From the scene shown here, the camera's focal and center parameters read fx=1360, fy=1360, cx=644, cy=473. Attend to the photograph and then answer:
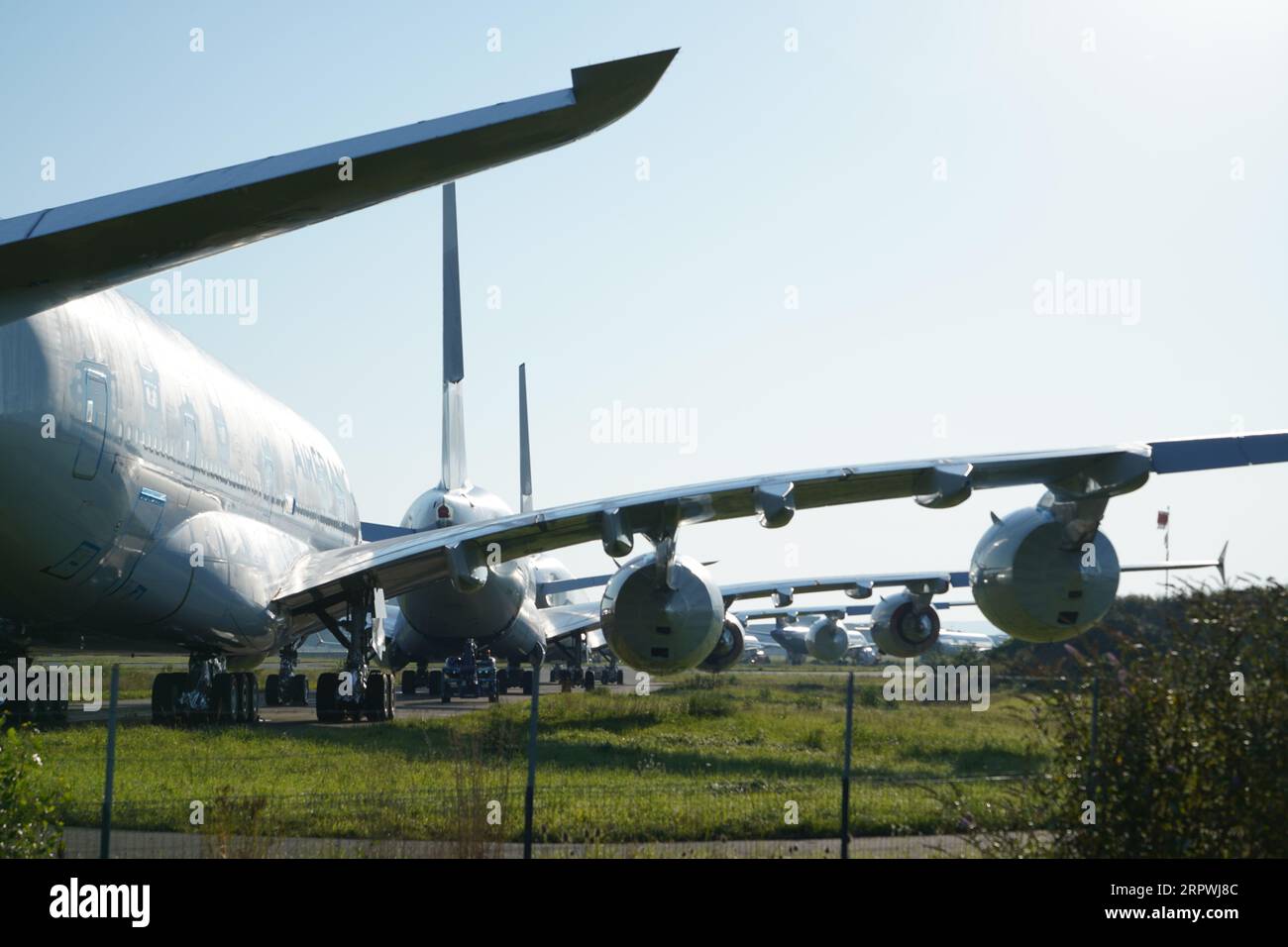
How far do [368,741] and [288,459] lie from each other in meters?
5.50

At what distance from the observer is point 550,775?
15508 mm

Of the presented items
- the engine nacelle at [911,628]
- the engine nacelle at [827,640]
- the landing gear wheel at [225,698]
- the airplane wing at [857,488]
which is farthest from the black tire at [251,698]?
the engine nacelle at [827,640]

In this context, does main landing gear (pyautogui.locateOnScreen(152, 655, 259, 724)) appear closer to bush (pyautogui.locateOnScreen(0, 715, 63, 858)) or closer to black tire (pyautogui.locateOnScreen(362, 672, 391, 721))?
black tire (pyautogui.locateOnScreen(362, 672, 391, 721))

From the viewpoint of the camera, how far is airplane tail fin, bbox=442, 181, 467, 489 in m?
28.0

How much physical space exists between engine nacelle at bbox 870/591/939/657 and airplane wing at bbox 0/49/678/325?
22108 mm

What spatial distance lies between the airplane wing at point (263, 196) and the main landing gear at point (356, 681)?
14.2 m

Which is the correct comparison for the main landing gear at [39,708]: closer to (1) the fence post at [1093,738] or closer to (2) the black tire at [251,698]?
(2) the black tire at [251,698]

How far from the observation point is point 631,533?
13633 millimetres

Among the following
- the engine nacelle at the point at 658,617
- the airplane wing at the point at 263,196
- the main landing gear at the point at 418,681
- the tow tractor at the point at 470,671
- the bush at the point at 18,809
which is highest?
the airplane wing at the point at 263,196

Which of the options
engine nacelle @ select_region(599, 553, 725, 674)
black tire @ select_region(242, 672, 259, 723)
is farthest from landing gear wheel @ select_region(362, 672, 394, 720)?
engine nacelle @ select_region(599, 553, 725, 674)

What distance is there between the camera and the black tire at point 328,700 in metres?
22.0

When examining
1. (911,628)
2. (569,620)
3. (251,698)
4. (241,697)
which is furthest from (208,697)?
(569,620)
